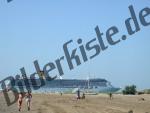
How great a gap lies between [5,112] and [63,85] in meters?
151

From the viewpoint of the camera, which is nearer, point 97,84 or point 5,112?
point 5,112

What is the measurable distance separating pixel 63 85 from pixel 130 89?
2949 inches

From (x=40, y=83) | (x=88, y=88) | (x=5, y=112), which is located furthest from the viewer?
(x=88, y=88)

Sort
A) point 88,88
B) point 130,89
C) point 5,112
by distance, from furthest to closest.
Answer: point 88,88
point 130,89
point 5,112

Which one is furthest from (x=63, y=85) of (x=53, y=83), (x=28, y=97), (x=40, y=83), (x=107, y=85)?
(x=28, y=97)

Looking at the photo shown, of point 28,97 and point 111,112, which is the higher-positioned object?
point 28,97

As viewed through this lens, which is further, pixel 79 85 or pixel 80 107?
pixel 79 85

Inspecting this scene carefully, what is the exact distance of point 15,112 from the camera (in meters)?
33.0

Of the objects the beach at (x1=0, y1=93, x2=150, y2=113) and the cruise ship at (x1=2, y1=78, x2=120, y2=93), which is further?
the cruise ship at (x1=2, y1=78, x2=120, y2=93)

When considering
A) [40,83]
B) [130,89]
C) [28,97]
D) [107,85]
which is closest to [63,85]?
[107,85]

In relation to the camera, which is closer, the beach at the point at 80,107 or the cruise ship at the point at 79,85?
the beach at the point at 80,107

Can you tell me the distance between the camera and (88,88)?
175 meters

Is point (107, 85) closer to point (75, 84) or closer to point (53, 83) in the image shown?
point (75, 84)

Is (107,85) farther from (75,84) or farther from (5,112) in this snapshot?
(5,112)
